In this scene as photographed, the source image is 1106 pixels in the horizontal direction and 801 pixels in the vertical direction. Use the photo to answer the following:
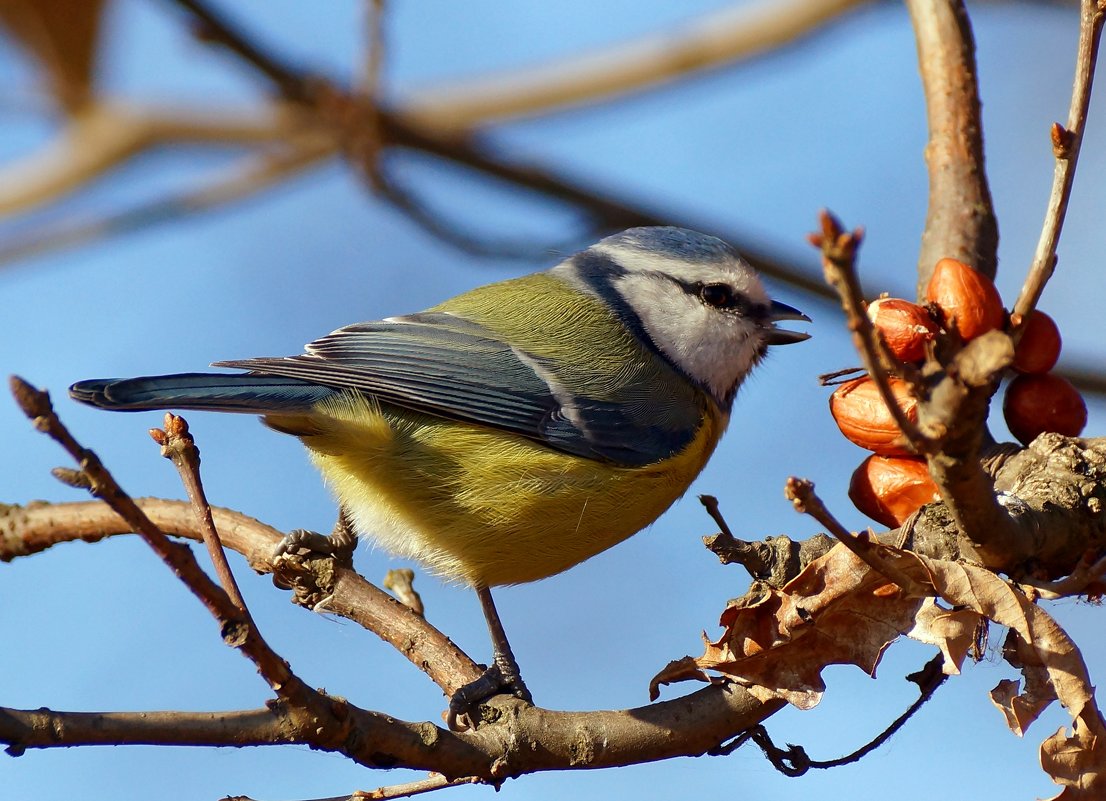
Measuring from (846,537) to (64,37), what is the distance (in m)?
4.13

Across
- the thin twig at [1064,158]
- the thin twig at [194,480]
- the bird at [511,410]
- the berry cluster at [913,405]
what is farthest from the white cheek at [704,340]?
the thin twig at [194,480]

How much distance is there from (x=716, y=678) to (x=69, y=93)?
3.67 metres

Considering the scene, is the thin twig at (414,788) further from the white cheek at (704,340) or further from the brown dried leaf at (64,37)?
the brown dried leaf at (64,37)

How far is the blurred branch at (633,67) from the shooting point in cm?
395

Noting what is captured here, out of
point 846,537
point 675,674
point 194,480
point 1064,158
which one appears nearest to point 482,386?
point 675,674

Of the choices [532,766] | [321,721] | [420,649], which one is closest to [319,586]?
[420,649]

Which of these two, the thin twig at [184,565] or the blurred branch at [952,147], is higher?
the blurred branch at [952,147]

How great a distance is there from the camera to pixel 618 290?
130 inches

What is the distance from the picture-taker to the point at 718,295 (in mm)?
3178

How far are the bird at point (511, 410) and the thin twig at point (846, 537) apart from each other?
81 cm

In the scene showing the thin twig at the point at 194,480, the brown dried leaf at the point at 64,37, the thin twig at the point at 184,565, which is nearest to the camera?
the thin twig at the point at 184,565

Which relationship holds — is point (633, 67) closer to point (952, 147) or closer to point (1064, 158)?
point (952, 147)

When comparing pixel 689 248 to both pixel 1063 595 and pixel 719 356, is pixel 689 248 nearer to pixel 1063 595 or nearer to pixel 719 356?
pixel 719 356

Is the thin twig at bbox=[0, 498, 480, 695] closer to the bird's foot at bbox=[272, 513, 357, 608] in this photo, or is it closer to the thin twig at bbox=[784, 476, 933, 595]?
the bird's foot at bbox=[272, 513, 357, 608]
